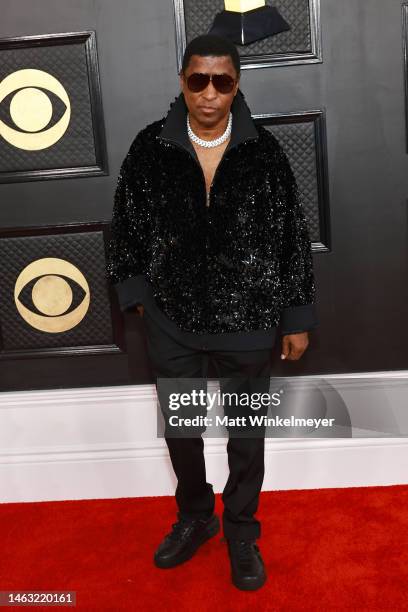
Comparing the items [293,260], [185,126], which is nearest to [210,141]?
[185,126]

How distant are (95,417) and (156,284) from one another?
0.82m

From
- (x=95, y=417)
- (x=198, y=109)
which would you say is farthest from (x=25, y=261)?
(x=198, y=109)

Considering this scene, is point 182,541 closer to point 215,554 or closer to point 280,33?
point 215,554

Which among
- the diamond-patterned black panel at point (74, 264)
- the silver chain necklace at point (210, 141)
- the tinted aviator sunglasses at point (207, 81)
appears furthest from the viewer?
the diamond-patterned black panel at point (74, 264)

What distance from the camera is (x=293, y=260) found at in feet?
6.22

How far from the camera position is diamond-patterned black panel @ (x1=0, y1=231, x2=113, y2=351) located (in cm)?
239

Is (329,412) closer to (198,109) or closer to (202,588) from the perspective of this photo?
(202,588)

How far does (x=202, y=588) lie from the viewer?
194cm

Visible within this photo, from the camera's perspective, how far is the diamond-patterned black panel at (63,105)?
89.1 inches

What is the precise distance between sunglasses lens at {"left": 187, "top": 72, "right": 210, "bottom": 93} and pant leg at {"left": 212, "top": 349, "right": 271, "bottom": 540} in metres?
0.73

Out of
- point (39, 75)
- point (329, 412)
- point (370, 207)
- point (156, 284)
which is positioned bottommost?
point (329, 412)

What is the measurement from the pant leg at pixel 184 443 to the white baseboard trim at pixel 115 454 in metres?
0.39

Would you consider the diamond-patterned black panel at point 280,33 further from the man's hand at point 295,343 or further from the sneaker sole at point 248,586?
the sneaker sole at point 248,586

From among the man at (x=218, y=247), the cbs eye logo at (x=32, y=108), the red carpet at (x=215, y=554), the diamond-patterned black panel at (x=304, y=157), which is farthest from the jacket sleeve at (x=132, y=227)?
the red carpet at (x=215, y=554)
